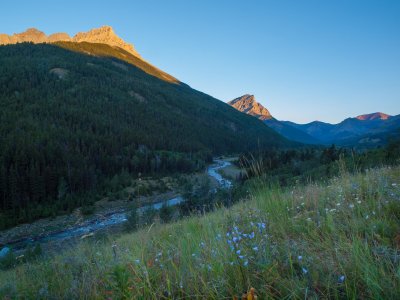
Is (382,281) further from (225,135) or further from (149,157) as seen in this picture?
(225,135)

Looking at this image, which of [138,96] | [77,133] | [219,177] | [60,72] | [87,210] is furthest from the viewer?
[138,96]

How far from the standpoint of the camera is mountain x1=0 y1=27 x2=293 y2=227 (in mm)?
45500

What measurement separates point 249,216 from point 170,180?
2466 inches

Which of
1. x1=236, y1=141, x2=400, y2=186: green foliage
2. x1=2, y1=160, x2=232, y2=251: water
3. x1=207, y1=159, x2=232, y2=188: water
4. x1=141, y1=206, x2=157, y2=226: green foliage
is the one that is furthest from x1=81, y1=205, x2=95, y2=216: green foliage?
x1=236, y1=141, x2=400, y2=186: green foliage

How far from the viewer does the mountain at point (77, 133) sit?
4550cm

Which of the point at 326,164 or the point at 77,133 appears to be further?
the point at 77,133

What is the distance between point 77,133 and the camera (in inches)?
2931

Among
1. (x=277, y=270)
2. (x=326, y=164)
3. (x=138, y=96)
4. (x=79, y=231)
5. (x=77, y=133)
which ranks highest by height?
(x=138, y=96)

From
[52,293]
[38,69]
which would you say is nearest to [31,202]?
[52,293]

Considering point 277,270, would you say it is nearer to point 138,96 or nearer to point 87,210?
point 87,210

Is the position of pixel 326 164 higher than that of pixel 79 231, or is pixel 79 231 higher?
pixel 326 164

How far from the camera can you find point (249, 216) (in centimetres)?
373

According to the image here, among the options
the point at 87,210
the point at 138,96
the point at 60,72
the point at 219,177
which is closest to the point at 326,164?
the point at 87,210

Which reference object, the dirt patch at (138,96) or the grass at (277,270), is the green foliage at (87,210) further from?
the dirt patch at (138,96)
